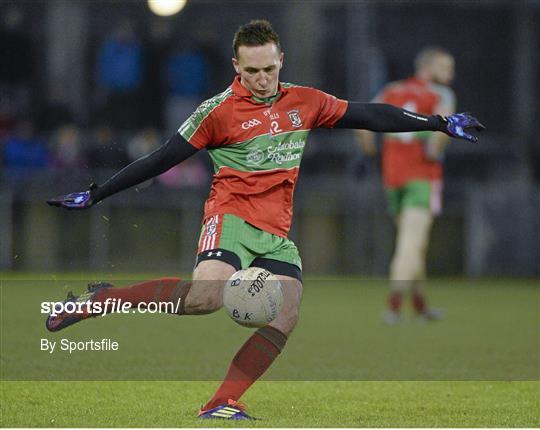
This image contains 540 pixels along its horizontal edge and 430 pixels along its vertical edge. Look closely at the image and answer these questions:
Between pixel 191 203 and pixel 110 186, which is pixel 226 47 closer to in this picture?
pixel 191 203

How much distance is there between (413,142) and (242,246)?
6219 mm

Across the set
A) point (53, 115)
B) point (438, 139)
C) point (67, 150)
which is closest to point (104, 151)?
point (67, 150)

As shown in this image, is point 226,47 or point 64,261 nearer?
point 64,261

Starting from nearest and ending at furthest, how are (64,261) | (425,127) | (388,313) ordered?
(425,127) → (388,313) → (64,261)

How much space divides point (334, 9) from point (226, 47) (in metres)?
1.60

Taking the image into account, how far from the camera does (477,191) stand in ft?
57.6

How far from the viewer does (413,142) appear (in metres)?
12.3

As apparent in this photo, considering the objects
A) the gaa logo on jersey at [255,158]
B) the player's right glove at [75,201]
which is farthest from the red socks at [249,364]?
the player's right glove at [75,201]

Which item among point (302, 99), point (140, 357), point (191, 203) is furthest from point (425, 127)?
point (191, 203)

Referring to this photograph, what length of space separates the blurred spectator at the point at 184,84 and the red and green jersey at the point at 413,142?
5398 millimetres

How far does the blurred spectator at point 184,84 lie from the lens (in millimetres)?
17281

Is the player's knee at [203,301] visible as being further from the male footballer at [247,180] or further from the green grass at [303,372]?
the green grass at [303,372]

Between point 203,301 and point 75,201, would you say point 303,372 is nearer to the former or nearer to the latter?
point 203,301

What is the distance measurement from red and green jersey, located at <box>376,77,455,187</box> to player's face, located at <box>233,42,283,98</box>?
5.84 m
